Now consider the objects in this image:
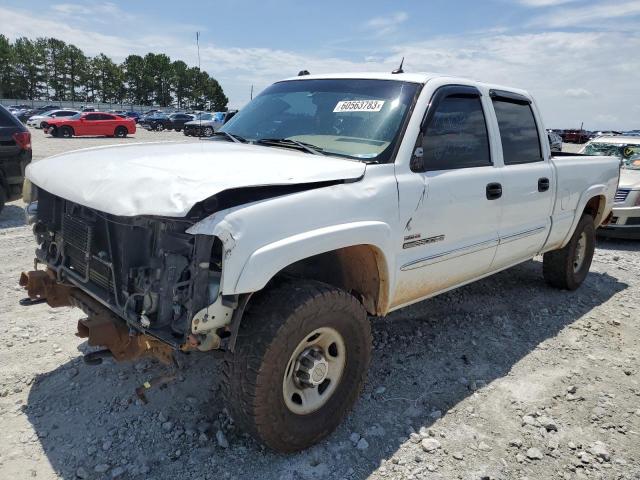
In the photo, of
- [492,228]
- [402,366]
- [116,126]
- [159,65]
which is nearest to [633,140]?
[492,228]

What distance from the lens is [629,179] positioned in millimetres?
8133

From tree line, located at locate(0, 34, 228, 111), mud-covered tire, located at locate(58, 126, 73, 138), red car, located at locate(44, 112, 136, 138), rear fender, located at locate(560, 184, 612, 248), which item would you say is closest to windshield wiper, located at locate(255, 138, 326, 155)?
rear fender, located at locate(560, 184, 612, 248)

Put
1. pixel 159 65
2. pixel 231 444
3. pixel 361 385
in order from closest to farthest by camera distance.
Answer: pixel 231 444 → pixel 361 385 → pixel 159 65

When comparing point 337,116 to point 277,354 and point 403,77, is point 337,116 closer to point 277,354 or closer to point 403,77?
point 403,77

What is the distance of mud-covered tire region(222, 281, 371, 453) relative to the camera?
2387 millimetres

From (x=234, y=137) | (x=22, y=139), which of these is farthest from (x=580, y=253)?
(x=22, y=139)

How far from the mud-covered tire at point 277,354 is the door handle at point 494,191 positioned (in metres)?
1.51

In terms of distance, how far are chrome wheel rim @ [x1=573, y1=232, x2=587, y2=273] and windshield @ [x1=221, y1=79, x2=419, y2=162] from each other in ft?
Answer: 10.7

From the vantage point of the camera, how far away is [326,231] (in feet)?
8.20

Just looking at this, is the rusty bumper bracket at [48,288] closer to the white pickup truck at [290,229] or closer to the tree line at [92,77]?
the white pickup truck at [290,229]

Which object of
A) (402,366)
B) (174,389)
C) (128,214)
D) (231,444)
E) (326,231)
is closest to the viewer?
(128,214)

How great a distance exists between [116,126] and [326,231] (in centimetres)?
3170

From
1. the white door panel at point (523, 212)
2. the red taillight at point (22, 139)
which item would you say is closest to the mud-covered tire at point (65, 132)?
the red taillight at point (22, 139)

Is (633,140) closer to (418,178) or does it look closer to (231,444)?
(418,178)
